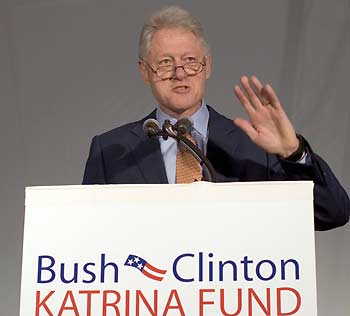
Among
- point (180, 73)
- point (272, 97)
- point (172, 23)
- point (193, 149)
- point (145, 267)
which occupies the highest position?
point (172, 23)

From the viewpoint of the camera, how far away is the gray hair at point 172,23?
1754mm

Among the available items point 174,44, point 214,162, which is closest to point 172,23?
point 174,44

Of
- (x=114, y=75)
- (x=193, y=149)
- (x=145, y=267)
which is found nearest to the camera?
(x=145, y=267)

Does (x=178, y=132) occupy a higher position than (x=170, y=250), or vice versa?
(x=178, y=132)

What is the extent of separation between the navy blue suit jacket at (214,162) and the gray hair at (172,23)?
19 centimetres

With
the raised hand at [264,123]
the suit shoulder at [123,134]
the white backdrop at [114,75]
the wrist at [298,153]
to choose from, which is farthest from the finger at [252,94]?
the white backdrop at [114,75]

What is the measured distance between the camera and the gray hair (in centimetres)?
175

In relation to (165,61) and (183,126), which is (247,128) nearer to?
(183,126)

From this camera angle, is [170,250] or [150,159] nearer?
[170,250]

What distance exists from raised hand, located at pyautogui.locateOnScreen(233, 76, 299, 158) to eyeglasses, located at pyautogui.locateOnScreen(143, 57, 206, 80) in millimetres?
308

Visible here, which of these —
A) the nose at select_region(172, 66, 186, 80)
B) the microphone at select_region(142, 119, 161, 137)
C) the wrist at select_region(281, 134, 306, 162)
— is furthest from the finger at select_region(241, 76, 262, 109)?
the nose at select_region(172, 66, 186, 80)

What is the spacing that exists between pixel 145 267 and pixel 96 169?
0.66m

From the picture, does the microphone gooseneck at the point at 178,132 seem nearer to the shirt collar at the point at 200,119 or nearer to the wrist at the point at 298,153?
the wrist at the point at 298,153

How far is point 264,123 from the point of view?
1.43 meters
